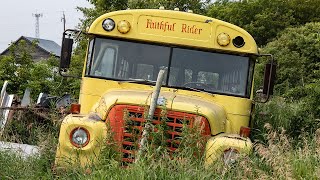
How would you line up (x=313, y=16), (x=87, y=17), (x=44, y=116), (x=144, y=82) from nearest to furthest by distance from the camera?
(x=144, y=82) < (x=44, y=116) < (x=87, y=17) < (x=313, y=16)

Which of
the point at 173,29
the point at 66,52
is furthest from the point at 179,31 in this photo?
the point at 66,52

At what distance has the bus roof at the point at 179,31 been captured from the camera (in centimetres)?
667

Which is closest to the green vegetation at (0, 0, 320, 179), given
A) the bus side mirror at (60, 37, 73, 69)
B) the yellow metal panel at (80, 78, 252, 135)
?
the yellow metal panel at (80, 78, 252, 135)

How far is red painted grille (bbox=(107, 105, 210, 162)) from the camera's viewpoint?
5359 mm

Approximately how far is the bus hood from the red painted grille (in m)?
0.07

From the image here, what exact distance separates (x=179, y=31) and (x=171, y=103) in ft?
4.69

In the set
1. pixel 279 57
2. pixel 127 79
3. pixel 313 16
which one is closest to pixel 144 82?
pixel 127 79

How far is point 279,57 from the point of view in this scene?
21.2 m

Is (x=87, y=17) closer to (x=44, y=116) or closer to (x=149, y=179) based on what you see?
(x=44, y=116)

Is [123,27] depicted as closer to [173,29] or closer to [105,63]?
[105,63]

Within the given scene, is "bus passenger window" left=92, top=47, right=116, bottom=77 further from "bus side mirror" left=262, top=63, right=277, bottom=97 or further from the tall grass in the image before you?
"bus side mirror" left=262, top=63, right=277, bottom=97

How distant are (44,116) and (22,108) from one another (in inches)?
18.3

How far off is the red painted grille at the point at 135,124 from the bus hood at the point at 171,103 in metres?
0.07

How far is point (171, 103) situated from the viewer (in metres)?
5.58
